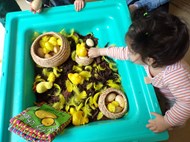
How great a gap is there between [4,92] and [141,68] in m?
0.43

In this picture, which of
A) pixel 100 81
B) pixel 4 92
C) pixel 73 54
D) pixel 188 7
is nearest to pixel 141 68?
pixel 100 81

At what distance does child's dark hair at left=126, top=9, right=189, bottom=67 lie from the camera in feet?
1.71

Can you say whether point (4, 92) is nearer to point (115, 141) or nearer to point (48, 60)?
point (48, 60)

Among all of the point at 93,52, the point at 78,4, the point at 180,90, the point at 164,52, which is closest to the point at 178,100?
the point at 180,90

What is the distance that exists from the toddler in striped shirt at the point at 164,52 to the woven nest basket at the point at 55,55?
305 mm

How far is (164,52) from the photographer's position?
0.54 m

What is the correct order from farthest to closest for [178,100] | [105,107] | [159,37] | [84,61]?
[84,61]
[105,107]
[178,100]
[159,37]

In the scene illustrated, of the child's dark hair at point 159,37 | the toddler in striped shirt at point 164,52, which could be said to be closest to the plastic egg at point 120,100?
the toddler in striped shirt at point 164,52

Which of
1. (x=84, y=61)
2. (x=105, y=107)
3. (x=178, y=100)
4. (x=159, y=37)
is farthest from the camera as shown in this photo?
(x=84, y=61)

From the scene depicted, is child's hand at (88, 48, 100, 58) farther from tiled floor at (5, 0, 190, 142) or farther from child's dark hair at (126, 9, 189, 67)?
tiled floor at (5, 0, 190, 142)

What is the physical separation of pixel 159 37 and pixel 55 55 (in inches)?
16.1

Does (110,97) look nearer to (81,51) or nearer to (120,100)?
(120,100)

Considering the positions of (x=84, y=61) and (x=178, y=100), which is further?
(x=84, y=61)

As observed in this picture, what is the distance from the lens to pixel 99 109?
30.7 inches
